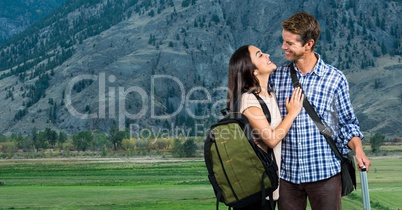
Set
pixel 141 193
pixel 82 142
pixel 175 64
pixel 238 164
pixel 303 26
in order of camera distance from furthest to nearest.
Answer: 1. pixel 175 64
2. pixel 82 142
3. pixel 141 193
4. pixel 303 26
5. pixel 238 164

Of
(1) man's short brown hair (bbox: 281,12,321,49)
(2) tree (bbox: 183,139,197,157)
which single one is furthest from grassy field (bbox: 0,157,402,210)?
(2) tree (bbox: 183,139,197,157)

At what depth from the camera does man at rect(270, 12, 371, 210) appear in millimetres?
4742

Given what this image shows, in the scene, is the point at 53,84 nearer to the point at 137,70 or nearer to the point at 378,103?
the point at 137,70

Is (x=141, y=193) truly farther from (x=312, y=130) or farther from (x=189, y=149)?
(x=189, y=149)

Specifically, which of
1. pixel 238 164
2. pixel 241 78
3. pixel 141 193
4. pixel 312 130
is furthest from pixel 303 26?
pixel 141 193

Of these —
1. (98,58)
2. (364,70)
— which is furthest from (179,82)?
(364,70)

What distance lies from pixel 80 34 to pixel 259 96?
183246 millimetres

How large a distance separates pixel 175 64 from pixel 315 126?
143 metres

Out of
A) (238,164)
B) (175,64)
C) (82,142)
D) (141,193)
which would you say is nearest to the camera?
(238,164)

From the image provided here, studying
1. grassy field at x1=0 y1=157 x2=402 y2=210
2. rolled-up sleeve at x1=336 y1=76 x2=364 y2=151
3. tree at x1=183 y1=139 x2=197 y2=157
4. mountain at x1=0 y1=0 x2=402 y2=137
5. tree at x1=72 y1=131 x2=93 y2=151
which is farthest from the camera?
mountain at x1=0 y1=0 x2=402 y2=137

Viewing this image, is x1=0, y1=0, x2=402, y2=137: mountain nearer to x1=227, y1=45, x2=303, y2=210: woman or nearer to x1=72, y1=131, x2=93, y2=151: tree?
x1=72, y1=131, x2=93, y2=151: tree

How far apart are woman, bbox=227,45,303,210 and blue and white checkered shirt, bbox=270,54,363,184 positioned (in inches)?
8.3

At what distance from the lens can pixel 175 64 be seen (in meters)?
147

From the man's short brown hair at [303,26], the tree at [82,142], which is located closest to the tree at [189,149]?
the tree at [82,142]
